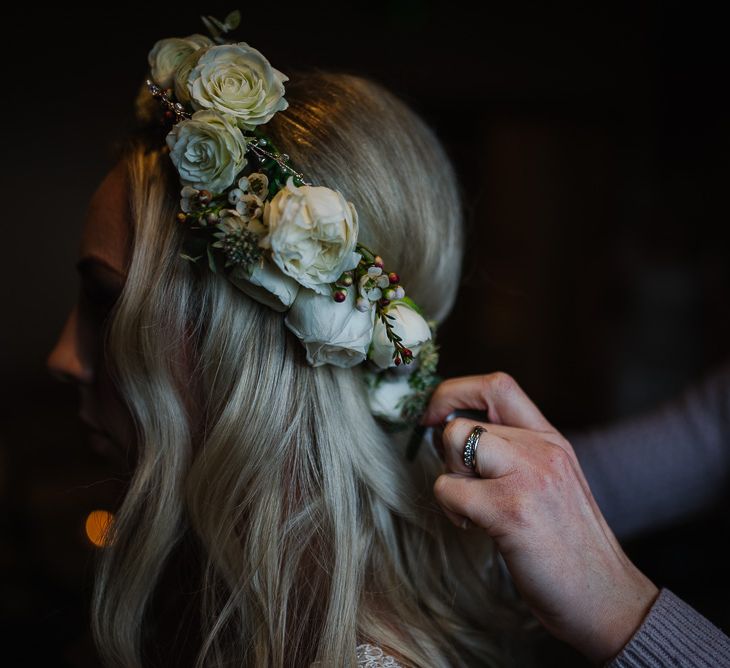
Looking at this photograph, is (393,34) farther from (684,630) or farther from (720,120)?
(684,630)

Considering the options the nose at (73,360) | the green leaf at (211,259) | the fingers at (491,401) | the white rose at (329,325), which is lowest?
the nose at (73,360)

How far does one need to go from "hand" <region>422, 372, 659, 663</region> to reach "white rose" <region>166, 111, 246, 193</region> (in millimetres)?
465

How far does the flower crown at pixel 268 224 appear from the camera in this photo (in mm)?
794

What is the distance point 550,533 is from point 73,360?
34.0 inches

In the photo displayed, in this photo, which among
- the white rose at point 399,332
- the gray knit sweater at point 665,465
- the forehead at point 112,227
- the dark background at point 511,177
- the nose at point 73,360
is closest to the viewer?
the white rose at point 399,332

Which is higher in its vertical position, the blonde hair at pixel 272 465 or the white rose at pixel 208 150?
the white rose at pixel 208 150

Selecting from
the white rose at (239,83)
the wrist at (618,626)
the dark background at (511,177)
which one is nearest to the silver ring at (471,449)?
the wrist at (618,626)

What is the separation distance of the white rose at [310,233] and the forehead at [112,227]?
0.98ft

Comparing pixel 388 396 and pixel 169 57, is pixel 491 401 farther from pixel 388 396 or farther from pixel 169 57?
pixel 169 57

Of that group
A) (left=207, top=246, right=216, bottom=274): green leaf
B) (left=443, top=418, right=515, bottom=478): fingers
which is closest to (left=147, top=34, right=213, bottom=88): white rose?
(left=207, top=246, right=216, bottom=274): green leaf

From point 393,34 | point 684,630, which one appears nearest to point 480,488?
point 684,630

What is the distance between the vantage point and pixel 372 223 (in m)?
0.95

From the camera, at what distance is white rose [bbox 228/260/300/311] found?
83 centimetres

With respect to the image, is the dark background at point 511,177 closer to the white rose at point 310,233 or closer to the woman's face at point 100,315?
the woman's face at point 100,315
